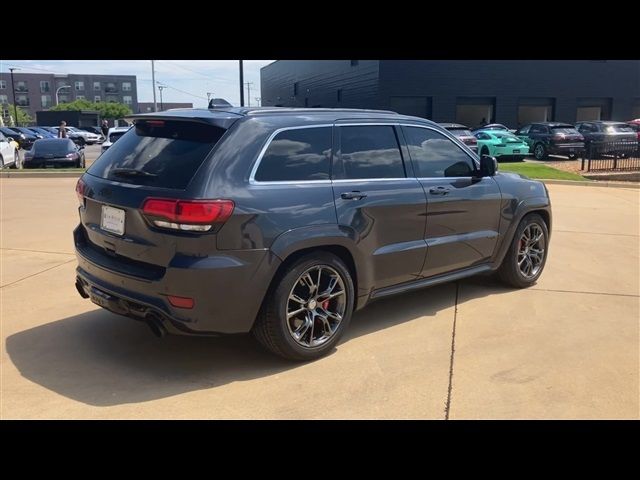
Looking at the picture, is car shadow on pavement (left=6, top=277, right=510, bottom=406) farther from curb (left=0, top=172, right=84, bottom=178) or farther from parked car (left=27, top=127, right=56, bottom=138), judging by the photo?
parked car (left=27, top=127, right=56, bottom=138)

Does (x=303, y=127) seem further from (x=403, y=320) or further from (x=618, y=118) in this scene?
(x=618, y=118)

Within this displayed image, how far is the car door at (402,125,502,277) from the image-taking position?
4902 millimetres

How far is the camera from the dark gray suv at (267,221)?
11.7 ft

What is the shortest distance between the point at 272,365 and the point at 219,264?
3.18 feet

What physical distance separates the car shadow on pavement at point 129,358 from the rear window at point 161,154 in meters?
1.29

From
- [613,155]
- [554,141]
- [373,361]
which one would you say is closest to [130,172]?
[373,361]


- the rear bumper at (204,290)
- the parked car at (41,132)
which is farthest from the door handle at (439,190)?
the parked car at (41,132)

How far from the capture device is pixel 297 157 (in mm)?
4059

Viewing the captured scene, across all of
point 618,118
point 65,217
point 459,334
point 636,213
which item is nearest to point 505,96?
point 618,118

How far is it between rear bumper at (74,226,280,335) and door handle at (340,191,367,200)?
766 millimetres

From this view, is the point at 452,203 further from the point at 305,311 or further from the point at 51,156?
the point at 51,156

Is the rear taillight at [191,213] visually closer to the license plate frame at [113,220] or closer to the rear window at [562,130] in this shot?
the license plate frame at [113,220]

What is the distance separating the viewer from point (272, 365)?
13.4 feet

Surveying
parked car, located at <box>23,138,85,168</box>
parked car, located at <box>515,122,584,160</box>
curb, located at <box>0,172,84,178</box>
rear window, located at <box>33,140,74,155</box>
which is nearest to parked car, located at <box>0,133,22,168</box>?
parked car, located at <box>23,138,85,168</box>
